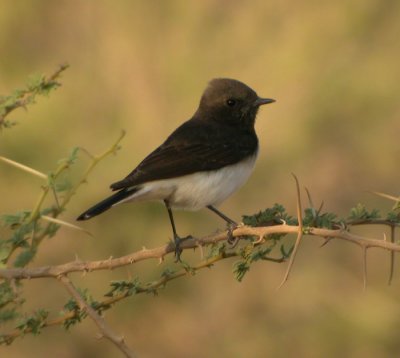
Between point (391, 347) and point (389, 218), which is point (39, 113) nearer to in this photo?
point (391, 347)

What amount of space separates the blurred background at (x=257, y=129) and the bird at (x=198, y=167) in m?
1.13

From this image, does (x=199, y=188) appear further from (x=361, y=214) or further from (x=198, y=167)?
(x=361, y=214)

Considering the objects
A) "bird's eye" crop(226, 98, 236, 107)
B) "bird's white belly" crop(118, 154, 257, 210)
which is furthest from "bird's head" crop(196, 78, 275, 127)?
"bird's white belly" crop(118, 154, 257, 210)

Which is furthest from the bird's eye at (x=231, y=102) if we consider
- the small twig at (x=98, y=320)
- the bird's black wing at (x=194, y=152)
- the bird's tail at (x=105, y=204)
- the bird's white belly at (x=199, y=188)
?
the small twig at (x=98, y=320)

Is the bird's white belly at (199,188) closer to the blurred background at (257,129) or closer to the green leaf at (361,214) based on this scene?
the blurred background at (257,129)

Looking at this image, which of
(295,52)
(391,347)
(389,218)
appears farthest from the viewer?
(295,52)

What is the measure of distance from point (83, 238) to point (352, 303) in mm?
2031

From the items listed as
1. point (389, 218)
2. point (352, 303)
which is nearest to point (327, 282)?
point (352, 303)

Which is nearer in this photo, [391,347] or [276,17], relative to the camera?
[391,347]

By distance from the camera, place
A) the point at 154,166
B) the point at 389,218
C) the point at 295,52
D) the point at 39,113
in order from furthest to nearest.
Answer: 1. the point at 295,52
2. the point at 39,113
3. the point at 154,166
4. the point at 389,218

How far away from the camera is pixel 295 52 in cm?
833

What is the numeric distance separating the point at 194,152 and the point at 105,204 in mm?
1135

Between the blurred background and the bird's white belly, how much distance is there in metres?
1.40

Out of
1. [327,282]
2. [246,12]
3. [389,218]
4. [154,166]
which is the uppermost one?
[246,12]
